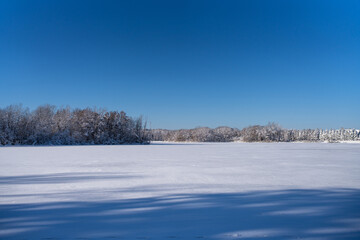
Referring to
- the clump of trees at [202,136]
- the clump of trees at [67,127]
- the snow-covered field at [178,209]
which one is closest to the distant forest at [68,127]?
the clump of trees at [67,127]

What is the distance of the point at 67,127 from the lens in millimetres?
26969

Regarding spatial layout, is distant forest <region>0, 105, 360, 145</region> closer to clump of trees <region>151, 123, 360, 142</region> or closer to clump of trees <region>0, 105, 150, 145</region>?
clump of trees <region>0, 105, 150, 145</region>

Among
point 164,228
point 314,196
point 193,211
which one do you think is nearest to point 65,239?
point 164,228

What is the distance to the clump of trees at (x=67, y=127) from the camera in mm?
23266

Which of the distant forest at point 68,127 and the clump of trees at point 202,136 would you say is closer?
the distant forest at point 68,127

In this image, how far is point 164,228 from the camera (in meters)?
1.91

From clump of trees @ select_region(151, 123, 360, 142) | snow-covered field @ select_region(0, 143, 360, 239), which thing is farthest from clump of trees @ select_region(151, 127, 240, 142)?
snow-covered field @ select_region(0, 143, 360, 239)

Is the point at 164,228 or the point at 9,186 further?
the point at 9,186

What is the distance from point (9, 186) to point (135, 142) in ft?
98.8

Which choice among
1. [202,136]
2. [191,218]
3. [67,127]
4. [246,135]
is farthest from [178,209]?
[246,135]

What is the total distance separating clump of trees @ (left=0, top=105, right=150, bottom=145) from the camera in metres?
23.3

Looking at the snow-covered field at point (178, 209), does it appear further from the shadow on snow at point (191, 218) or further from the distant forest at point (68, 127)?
the distant forest at point (68, 127)

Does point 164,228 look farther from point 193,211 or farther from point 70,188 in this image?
point 70,188

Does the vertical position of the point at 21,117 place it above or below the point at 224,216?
above
